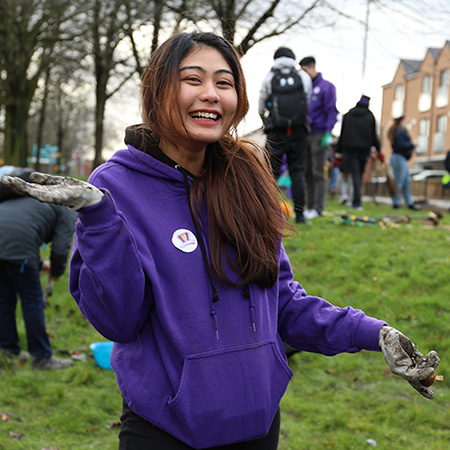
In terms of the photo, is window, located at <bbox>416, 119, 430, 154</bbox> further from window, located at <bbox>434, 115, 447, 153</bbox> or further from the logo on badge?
the logo on badge

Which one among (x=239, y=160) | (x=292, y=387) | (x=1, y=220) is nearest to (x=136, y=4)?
(x=1, y=220)

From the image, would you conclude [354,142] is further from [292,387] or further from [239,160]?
[239,160]

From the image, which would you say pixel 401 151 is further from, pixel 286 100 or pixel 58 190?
pixel 58 190

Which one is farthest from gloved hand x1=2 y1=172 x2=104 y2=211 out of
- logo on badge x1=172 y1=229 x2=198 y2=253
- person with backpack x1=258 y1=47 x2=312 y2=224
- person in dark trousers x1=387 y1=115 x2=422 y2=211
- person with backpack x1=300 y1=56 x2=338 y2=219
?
person in dark trousers x1=387 y1=115 x2=422 y2=211

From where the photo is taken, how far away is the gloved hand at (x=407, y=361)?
1757 mm

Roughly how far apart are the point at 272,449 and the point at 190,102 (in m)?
1.13

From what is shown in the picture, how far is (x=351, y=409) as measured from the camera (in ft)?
14.6

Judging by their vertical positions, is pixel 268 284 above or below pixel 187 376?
above

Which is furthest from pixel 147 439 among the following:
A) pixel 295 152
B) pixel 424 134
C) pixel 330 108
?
pixel 424 134

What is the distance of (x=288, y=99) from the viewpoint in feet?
24.2

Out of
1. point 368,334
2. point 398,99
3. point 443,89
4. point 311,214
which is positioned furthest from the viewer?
point 398,99

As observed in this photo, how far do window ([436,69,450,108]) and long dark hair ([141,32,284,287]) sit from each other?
147 feet

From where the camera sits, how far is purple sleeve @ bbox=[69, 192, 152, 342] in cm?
146

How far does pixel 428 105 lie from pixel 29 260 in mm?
45493
